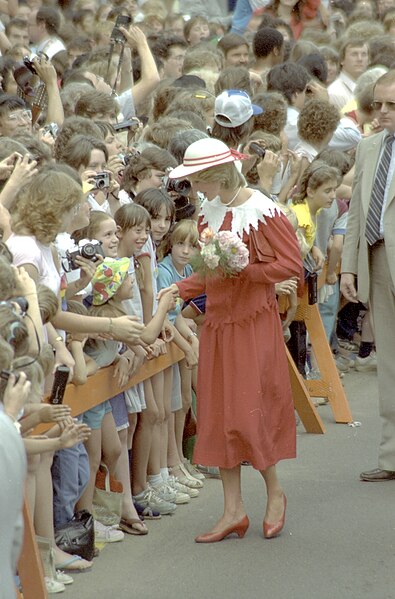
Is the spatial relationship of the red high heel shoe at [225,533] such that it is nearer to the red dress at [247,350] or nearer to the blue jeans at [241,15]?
the red dress at [247,350]

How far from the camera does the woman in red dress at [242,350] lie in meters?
7.12

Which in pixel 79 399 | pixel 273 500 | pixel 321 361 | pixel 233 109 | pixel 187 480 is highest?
pixel 233 109

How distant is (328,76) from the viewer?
15.2 meters

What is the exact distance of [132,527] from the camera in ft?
23.9

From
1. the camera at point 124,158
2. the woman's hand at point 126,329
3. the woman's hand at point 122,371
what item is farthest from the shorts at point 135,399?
the camera at point 124,158

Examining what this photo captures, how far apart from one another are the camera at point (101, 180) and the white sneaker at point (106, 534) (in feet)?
5.87

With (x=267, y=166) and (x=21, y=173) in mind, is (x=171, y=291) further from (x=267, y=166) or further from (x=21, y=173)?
(x=267, y=166)

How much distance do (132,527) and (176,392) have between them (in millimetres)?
1126

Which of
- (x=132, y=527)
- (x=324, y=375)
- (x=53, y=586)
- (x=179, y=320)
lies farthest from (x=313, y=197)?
(x=53, y=586)

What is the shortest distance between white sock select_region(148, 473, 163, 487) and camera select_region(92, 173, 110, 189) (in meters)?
1.64

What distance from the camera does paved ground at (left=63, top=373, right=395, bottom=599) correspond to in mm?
6395

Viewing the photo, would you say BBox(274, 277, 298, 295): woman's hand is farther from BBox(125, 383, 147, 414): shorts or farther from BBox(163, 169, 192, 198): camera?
BBox(125, 383, 147, 414): shorts

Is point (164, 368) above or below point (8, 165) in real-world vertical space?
below

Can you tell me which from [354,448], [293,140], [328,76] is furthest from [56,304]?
[328,76]
